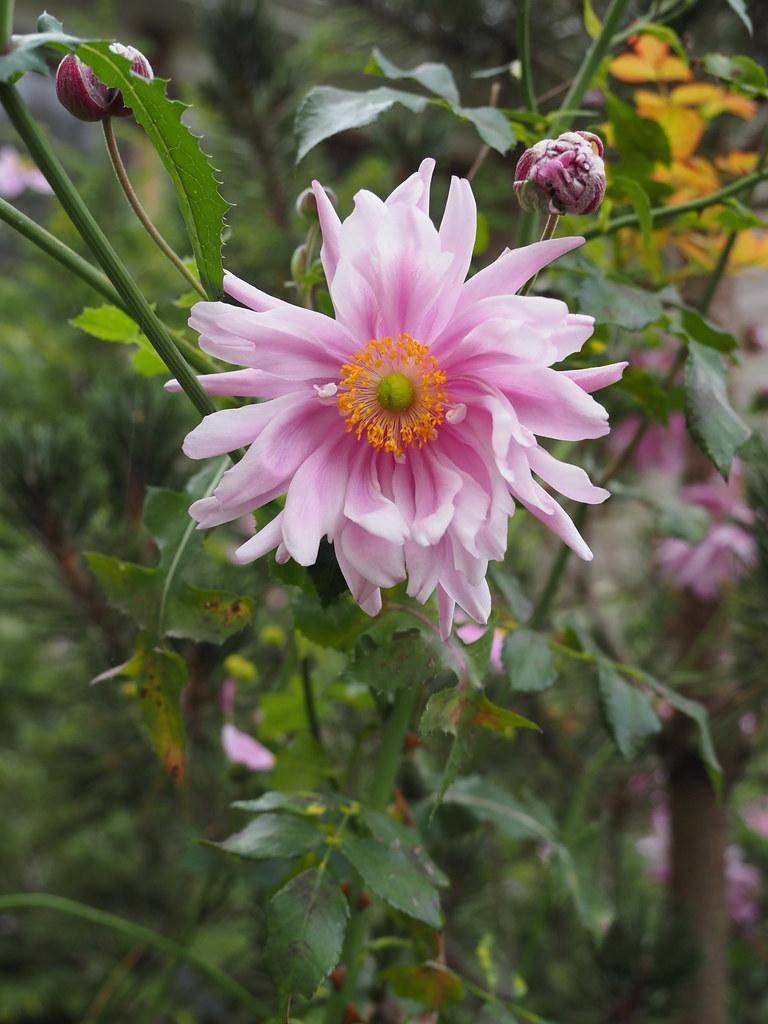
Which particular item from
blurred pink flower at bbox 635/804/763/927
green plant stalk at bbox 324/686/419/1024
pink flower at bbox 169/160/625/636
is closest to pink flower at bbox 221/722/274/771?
green plant stalk at bbox 324/686/419/1024

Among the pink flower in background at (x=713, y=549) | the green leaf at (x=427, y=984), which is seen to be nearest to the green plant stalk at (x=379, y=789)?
the green leaf at (x=427, y=984)

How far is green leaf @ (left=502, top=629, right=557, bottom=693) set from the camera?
Answer: 0.37m

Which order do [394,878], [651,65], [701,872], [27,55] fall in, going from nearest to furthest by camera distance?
[27,55]
[394,878]
[651,65]
[701,872]

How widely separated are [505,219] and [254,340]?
0.87 meters

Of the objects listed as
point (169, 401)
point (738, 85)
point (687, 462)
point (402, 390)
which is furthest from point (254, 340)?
point (687, 462)

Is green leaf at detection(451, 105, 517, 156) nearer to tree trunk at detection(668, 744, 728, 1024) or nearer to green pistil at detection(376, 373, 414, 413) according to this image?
green pistil at detection(376, 373, 414, 413)

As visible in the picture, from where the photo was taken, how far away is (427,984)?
0.38m

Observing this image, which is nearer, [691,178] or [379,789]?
[379,789]

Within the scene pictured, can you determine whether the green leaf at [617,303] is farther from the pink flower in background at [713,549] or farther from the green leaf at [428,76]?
the pink flower in background at [713,549]

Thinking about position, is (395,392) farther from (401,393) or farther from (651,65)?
(651,65)

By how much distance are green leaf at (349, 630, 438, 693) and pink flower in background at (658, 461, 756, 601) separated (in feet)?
1.67

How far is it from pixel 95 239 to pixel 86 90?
5 cm

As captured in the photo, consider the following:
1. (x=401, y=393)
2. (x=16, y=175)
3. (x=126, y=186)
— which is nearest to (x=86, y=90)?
(x=126, y=186)

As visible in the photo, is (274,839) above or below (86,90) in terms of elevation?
below
